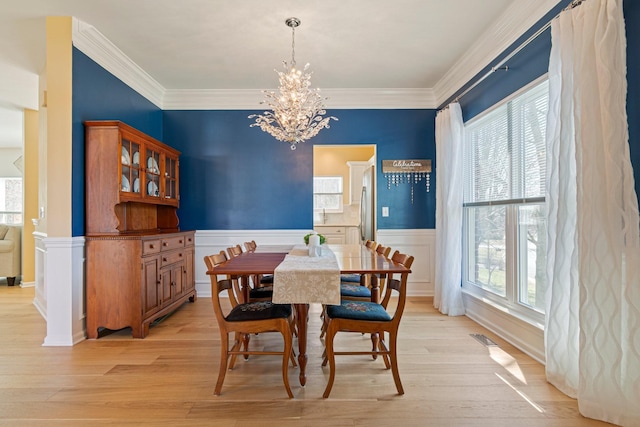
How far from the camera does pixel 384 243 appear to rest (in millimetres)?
4676

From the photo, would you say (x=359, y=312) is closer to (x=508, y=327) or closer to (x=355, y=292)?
(x=355, y=292)

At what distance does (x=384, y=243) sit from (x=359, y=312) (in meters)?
2.62

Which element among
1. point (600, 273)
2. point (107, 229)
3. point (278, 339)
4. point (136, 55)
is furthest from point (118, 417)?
point (136, 55)

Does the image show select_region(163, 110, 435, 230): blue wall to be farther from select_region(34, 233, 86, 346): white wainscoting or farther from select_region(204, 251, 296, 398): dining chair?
select_region(204, 251, 296, 398): dining chair

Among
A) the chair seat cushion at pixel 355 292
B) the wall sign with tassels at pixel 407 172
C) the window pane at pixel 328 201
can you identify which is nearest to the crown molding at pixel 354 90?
the wall sign with tassels at pixel 407 172

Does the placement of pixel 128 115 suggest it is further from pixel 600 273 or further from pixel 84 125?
pixel 600 273

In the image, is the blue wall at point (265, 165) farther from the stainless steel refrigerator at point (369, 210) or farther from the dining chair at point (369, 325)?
the dining chair at point (369, 325)

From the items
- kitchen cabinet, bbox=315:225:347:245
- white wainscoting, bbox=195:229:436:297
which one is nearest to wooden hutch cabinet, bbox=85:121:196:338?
white wainscoting, bbox=195:229:436:297

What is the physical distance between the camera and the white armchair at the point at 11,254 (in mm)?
5273

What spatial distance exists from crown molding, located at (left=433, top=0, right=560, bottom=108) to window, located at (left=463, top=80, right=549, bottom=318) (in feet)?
1.71

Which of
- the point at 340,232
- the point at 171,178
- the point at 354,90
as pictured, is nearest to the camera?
the point at 171,178

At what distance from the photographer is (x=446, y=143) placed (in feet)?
12.9

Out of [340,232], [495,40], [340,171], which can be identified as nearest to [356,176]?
[340,171]

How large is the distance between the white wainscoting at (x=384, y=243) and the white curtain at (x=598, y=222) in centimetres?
254
